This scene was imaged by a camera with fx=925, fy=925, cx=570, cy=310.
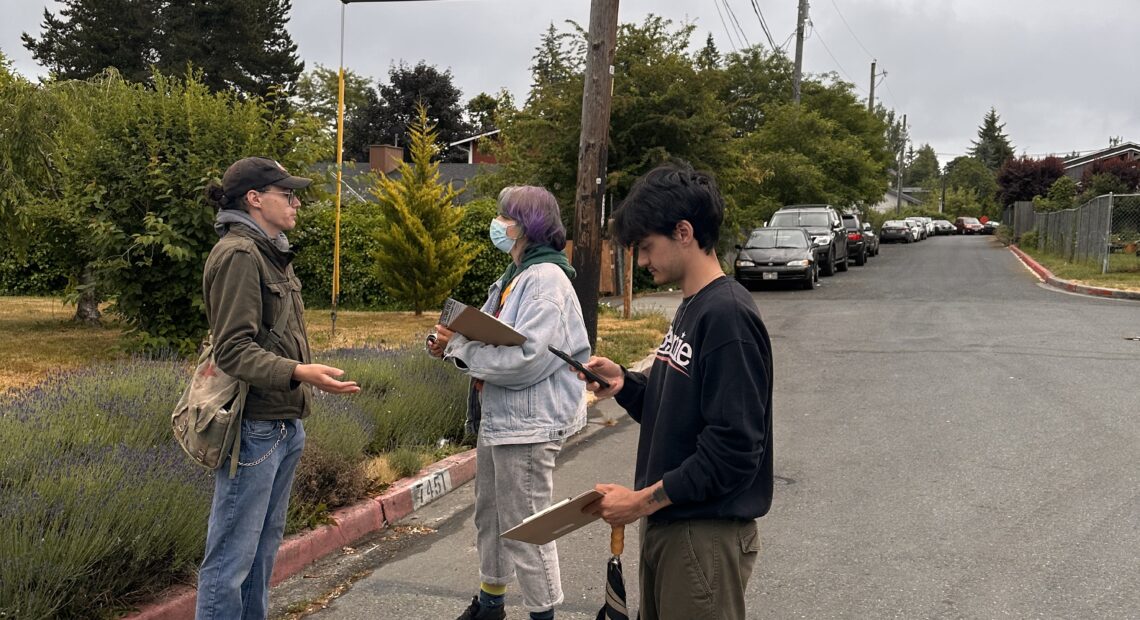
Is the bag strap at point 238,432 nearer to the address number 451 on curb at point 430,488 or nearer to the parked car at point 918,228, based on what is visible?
the address number 451 on curb at point 430,488

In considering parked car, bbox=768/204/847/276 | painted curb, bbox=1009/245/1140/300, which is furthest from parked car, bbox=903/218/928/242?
parked car, bbox=768/204/847/276

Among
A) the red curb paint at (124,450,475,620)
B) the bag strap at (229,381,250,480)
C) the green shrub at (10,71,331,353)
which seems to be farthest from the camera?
the green shrub at (10,71,331,353)

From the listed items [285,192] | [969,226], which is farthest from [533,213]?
[969,226]

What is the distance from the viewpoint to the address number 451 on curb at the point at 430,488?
5852mm

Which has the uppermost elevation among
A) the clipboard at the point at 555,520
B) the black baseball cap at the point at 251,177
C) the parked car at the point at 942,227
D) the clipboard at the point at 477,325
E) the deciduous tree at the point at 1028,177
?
the deciduous tree at the point at 1028,177

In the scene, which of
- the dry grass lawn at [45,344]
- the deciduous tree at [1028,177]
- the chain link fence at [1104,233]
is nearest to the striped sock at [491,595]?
the dry grass lawn at [45,344]

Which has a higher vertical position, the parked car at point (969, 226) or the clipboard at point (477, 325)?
the parked car at point (969, 226)

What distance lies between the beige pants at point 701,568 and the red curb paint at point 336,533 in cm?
223

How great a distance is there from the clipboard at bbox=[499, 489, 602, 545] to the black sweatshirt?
200mm

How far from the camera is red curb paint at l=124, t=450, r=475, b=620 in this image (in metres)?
3.98

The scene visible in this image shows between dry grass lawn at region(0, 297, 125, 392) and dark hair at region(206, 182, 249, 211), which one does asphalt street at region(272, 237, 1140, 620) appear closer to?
dark hair at region(206, 182, 249, 211)

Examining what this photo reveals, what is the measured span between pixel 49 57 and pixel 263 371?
5496 centimetres

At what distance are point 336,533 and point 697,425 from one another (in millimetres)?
3264

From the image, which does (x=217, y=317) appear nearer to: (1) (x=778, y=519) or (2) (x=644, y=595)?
(2) (x=644, y=595)
